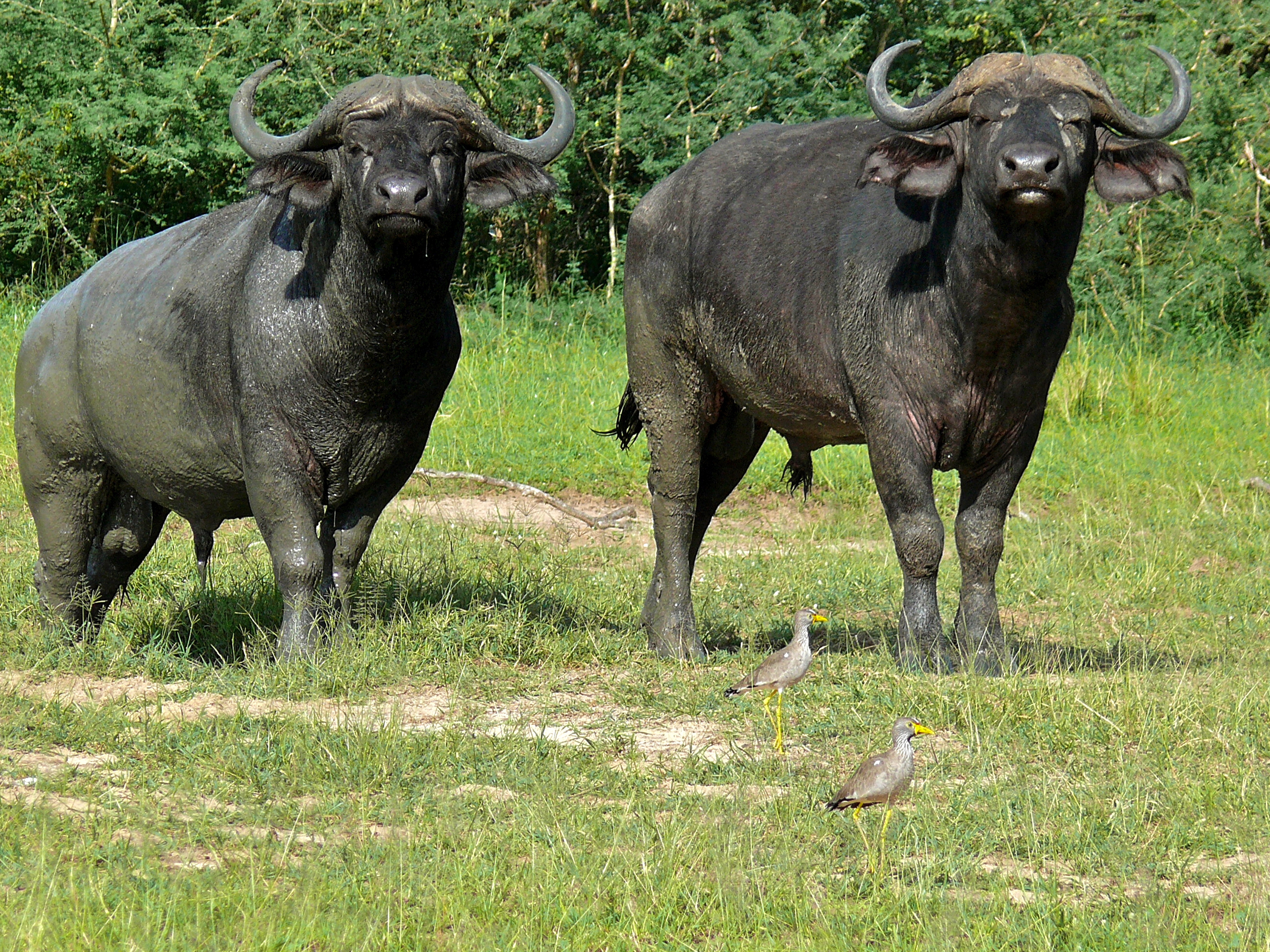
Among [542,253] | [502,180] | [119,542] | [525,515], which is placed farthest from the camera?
[542,253]

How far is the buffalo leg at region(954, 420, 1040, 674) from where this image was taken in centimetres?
602

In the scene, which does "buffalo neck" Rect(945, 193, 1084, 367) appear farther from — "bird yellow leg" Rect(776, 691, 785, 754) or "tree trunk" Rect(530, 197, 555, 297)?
"tree trunk" Rect(530, 197, 555, 297)

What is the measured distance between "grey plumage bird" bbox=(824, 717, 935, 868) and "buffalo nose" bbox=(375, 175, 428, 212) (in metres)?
2.50

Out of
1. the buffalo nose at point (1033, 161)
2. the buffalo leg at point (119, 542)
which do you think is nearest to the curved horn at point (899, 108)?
the buffalo nose at point (1033, 161)

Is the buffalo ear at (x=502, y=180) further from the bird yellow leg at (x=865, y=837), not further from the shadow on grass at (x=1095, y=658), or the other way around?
the bird yellow leg at (x=865, y=837)

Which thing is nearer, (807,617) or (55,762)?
(55,762)

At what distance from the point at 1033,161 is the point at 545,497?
17.0 ft

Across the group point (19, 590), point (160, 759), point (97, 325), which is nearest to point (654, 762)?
point (160, 759)

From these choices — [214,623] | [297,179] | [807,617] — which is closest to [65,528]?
[214,623]

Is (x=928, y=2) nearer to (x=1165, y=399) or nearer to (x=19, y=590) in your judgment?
(x=1165, y=399)

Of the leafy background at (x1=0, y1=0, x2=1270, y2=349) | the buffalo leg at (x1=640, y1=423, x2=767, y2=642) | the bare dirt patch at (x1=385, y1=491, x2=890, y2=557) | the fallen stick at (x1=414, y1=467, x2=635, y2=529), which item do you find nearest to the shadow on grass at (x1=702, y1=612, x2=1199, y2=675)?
the buffalo leg at (x1=640, y1=423, x2=767, y2=642)

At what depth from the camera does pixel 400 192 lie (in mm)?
5219

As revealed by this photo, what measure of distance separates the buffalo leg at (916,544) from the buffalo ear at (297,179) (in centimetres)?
232

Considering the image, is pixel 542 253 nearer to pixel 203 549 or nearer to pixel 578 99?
pixel 578 99
